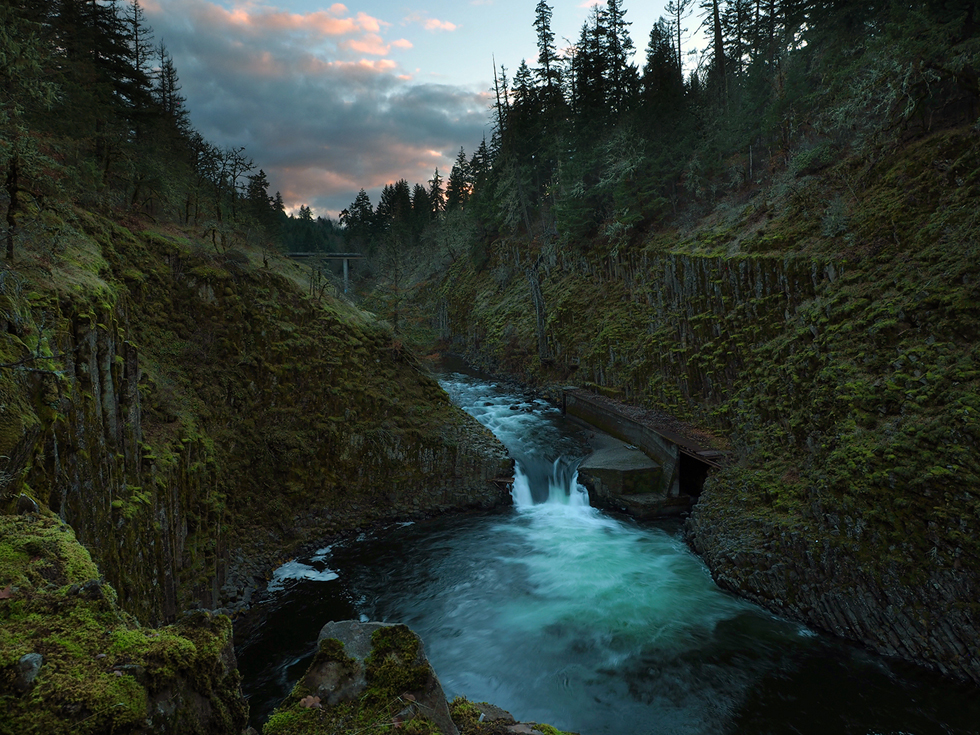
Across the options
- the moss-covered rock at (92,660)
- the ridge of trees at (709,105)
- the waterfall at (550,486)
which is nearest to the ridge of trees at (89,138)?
the moss-covered rock at (92,660)

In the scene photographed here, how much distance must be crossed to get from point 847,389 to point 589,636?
9062 mm

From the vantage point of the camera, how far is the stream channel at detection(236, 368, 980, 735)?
9.20 metres

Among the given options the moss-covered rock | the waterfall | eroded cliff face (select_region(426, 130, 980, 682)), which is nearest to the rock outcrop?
the moss-covered rock

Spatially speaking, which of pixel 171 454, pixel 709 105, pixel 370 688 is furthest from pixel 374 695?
pixel 709 105

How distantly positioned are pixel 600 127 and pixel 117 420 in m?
37.2

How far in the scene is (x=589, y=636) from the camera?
1160 centimetres

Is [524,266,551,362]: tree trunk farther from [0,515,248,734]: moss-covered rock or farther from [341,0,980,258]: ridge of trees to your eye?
[0,515,248,734]: moss-covered rock

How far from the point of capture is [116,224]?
1437 centimetres

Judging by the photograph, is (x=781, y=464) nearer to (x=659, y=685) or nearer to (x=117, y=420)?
(x=659, y=685)

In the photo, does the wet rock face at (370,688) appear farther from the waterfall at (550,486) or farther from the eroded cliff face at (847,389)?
the waterfall at (550,486)

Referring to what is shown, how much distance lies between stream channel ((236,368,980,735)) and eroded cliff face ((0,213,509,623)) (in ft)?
6.14

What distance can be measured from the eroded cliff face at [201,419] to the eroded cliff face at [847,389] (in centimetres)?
926

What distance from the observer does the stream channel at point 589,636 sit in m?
9.20

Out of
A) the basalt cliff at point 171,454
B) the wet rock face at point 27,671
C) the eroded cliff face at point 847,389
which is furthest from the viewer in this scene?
the eroded cliff face at point 847,389
